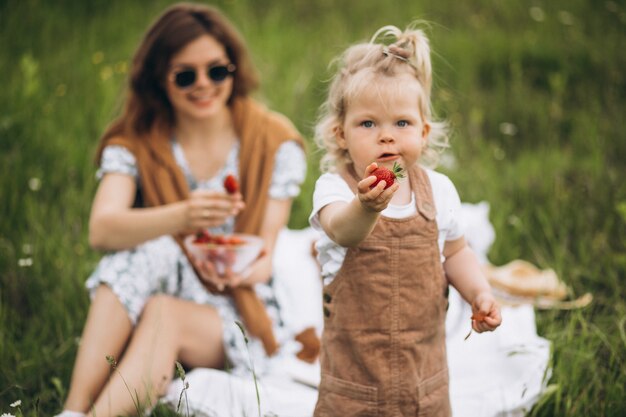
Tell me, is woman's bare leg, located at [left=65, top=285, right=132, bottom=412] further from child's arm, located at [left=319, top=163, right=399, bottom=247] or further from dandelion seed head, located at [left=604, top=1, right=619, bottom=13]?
dandelion seed head, located at [left=604, top=1, right=619, bottom=13]

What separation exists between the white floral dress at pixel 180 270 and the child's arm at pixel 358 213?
3.19 ft

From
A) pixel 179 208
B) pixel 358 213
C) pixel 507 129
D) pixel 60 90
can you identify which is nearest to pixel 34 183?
pixel 60 90

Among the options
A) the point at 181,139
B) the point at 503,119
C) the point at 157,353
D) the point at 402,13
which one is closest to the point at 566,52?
the point at 503,119

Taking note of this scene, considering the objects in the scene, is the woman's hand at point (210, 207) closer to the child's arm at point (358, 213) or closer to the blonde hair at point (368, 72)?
the blonde hair at point (368, 72)

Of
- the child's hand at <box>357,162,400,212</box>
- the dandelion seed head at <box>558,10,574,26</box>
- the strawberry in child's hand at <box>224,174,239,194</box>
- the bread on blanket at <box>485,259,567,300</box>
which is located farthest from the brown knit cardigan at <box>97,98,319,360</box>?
the dandelion seed head at <box>558,10,574,26</box>

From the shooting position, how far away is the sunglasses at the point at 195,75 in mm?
2518

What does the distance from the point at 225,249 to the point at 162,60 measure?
0.79 metres

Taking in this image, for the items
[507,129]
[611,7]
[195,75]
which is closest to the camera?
[195,75]

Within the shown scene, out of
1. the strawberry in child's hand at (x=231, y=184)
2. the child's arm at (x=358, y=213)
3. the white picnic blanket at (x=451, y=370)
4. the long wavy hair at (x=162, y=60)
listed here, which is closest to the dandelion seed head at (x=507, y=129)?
the white picnic blanket at (x=451, y=370)

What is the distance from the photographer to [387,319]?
157 cm

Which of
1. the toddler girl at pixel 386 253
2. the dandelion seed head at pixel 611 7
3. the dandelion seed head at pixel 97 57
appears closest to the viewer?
the toddler girl at pixel 386 253

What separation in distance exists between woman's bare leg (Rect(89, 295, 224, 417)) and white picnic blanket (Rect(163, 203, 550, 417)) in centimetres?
8

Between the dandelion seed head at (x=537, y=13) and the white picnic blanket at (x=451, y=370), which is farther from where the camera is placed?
the dandelion seed head at (x=537, y=13)

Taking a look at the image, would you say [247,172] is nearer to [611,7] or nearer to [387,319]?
[387,319]
